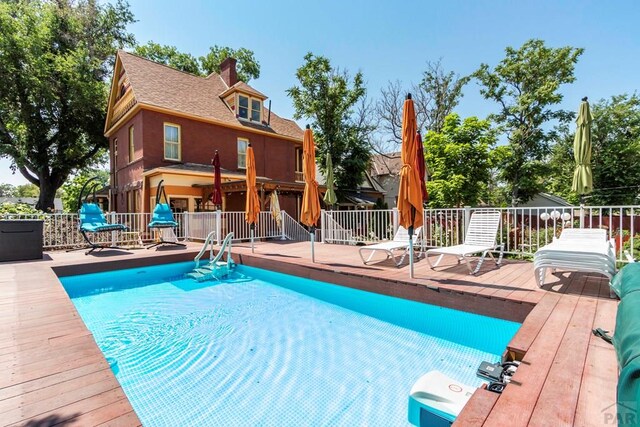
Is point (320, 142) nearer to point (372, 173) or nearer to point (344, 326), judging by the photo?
point (372, 173)

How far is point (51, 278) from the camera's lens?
5.21 meters

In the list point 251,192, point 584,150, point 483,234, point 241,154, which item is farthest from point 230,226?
point 584,150

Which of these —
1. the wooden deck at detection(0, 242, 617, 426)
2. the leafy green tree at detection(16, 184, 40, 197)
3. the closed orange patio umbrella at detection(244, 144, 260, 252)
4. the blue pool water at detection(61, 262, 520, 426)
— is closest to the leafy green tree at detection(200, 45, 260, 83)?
the closed orange patio umbrella at detection(244, 144, 260, 252)

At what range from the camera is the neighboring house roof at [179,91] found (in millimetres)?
14305

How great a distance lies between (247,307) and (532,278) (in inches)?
181

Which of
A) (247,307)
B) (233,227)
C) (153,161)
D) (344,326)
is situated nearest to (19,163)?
(153,161)

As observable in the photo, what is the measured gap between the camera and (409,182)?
486 cm

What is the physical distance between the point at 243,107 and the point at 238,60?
1297 centimetres

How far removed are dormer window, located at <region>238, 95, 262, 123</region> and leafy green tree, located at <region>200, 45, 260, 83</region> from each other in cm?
1024

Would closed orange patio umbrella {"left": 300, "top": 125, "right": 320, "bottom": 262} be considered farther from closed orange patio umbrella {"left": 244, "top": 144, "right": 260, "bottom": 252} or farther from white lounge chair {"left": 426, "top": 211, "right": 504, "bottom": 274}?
white lounge chair {"left": 426, "top": 211, "right": 504, "bottom": 274}

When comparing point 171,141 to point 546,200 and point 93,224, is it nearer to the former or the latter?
point 93,224

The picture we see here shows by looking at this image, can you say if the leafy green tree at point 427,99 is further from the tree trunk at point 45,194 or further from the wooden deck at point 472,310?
the tree trunk at point 45,194

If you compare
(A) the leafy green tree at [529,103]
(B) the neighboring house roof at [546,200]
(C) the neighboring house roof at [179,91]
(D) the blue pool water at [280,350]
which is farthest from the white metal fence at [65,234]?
(B) the neighboring house roof at [546,200]

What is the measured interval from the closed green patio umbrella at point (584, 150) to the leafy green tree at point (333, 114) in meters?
16.3
